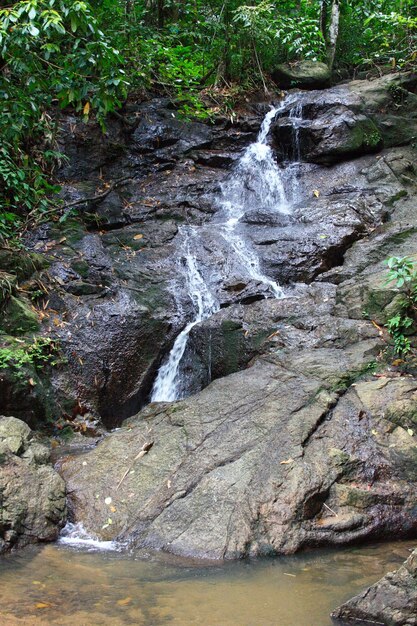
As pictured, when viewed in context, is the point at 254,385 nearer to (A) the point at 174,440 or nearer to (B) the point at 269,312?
(A) the point at 174,440

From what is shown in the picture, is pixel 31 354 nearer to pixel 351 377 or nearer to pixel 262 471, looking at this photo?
pixel 262 471

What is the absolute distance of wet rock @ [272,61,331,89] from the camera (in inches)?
515

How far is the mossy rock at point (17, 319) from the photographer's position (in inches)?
267

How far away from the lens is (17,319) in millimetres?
6855

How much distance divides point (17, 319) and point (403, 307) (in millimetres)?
4494

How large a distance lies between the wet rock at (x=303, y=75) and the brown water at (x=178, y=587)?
11.3m

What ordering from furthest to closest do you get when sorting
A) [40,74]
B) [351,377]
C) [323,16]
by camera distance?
[323,16]
[40,74]
[351,377]

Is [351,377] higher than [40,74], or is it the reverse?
[40,74]

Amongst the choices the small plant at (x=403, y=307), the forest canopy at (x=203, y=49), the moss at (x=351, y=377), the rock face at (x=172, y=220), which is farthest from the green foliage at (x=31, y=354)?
the small plant at (x=403, y=307)

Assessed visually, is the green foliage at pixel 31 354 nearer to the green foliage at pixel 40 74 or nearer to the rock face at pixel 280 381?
the rock face at pixel 280 381

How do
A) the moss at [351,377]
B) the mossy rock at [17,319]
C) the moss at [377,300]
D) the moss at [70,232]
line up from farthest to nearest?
the moss at [70,232]
the mossy rock at [17,319]
the moss at [377,300]
the moss at [351,377]

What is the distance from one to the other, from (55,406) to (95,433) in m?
0.57

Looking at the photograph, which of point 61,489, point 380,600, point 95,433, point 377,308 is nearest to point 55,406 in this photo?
point 95,433

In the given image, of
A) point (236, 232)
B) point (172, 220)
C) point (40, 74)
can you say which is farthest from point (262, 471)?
point (172, 220)
